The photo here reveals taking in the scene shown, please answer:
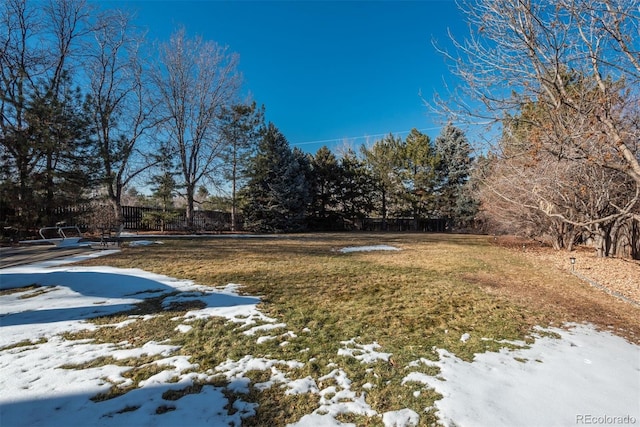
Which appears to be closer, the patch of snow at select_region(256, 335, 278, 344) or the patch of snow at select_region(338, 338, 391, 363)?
the patch of snow at select_region(338, 338, 391, 363)

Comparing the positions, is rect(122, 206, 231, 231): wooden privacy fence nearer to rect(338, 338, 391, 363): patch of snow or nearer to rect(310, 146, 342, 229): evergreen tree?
rect(310, 146, 342, 229): evergreen tree

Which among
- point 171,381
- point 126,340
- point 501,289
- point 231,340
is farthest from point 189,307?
point 501,289

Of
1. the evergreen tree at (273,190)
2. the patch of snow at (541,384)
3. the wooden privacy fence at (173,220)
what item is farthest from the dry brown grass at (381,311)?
the evergreen tree at (273,190)

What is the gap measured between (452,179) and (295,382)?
2532cm

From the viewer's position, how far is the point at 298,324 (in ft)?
11.4

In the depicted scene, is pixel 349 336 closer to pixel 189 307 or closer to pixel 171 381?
pixel 171 381

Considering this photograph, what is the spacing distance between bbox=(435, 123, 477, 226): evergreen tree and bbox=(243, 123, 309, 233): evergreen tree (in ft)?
40.2

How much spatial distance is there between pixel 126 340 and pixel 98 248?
758 centimetres

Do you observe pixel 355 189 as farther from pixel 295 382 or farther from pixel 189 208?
pixel 295 382

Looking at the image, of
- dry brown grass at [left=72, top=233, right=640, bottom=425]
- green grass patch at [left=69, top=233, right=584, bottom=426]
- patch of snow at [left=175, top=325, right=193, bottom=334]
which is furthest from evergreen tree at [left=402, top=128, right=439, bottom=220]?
patch of snow at [left=175, top=325, right=193, bottom=334]

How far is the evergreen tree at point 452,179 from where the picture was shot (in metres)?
23.6

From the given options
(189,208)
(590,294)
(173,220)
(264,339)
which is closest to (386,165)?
(189,208)

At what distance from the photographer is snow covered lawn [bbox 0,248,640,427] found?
194 cm

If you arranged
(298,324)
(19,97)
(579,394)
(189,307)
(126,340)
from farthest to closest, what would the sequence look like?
(19,97)
(189,307)
(298,324)
(126,340)
(579,394)
